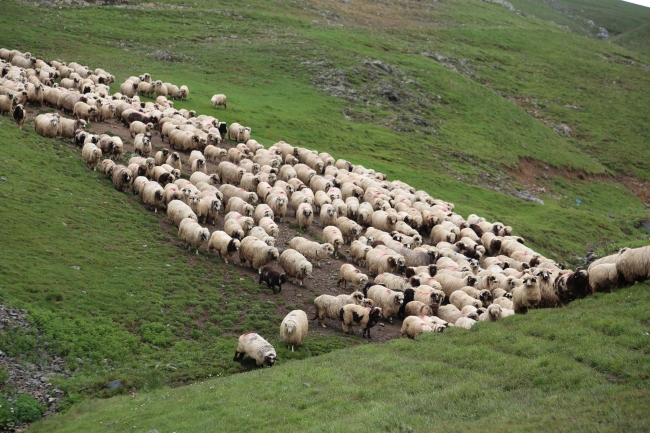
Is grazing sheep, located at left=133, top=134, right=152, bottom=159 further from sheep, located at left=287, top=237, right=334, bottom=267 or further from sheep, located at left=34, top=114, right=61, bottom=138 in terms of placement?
sheep, located at left=287, top=237, right=334, bottom=267

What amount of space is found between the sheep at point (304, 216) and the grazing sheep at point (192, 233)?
20.2 ft

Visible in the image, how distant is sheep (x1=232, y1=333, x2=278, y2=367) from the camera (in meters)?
19.5

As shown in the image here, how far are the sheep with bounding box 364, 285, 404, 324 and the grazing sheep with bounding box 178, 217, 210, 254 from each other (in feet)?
25.1

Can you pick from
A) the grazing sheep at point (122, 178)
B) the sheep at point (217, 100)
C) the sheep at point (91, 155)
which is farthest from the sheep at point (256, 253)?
the sheep at point (217, 100)

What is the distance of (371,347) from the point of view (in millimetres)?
19344

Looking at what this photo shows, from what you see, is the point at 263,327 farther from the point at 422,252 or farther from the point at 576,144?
the point at 576,144

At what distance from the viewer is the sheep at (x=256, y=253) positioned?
2694cm

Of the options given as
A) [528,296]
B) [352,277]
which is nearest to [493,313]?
[528,296]

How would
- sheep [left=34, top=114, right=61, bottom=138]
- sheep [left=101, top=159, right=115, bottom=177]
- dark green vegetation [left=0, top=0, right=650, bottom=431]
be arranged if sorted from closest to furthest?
dark green vegetation [left=0, top=0, right=650, bottom=431], sheep [left=101, top=159, right=115, bottom=177], sheep [left=34, top=114, right=61, bottom=138]

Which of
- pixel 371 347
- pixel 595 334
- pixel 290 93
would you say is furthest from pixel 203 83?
pixel 595 334

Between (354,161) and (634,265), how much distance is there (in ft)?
105

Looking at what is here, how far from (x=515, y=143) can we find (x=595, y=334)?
188 feet

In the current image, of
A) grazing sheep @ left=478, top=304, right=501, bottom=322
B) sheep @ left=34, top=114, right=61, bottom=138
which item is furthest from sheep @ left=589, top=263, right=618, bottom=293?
sheep @ left=34, top=114, right=61, bottom=138

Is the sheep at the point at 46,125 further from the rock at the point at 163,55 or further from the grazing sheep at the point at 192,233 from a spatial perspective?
the rock at the point at 163,55
